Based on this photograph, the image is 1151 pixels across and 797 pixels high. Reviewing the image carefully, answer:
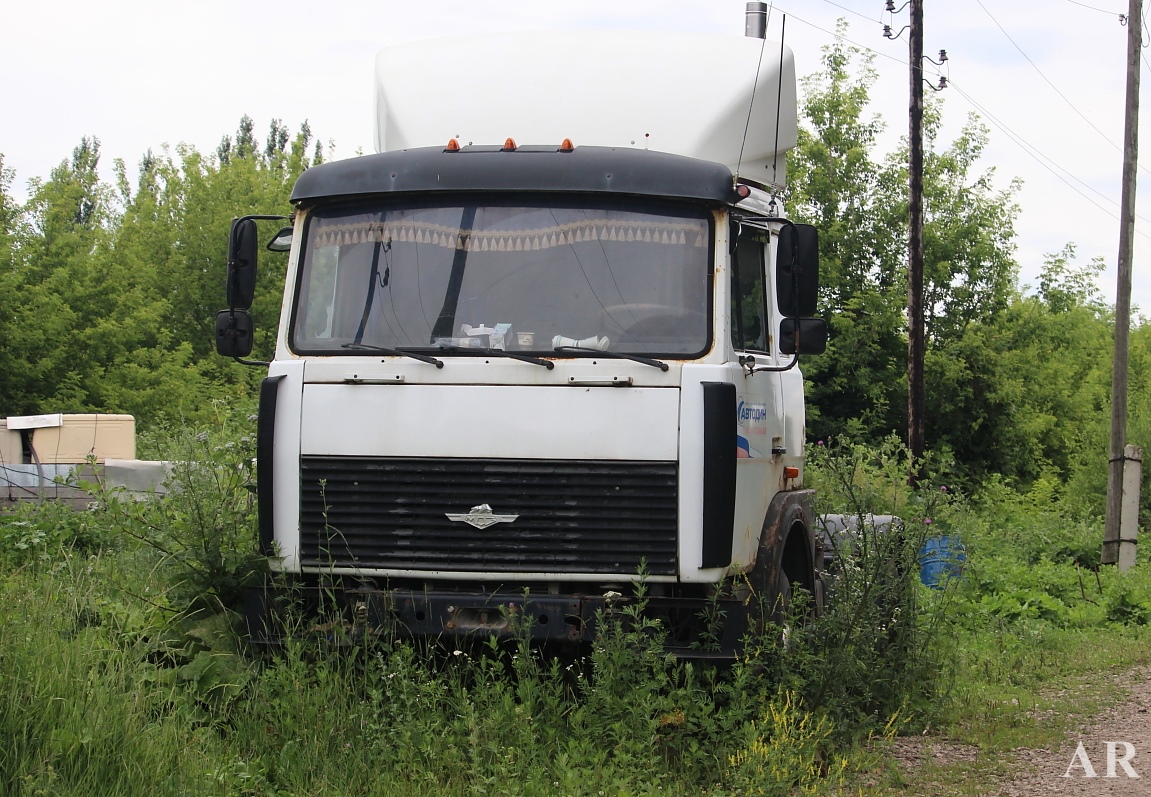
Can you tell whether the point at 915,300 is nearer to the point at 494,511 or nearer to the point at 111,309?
the point at 494,511

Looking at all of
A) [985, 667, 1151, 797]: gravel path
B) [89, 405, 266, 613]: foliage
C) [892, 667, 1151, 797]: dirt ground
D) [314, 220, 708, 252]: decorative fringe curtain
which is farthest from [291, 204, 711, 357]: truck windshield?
[985, 667, 1151, 797]: gravel path

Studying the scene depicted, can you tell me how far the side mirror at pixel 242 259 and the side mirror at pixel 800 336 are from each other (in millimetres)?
2722

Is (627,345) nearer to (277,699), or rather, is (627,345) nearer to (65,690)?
(277,699)

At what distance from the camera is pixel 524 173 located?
21.3ft

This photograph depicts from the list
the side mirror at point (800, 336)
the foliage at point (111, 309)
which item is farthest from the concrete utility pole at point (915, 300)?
the side mirror at point (800, 336)

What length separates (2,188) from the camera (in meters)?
31.5

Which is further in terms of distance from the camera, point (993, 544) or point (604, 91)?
point (993, 544)

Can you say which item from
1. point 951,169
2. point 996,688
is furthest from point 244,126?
point 996,688

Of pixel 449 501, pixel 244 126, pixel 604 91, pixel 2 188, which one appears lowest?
pixel 449 501

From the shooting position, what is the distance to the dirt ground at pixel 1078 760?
6219mm

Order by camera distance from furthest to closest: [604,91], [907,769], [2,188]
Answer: [2,188], [604,91], [907,769]

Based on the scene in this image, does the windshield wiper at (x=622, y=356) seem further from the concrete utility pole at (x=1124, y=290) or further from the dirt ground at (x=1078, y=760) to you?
the concrete utility pole at (x=1124, y=290)

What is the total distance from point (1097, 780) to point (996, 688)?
2850mm

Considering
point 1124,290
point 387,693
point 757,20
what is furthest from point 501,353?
point 1124,290
